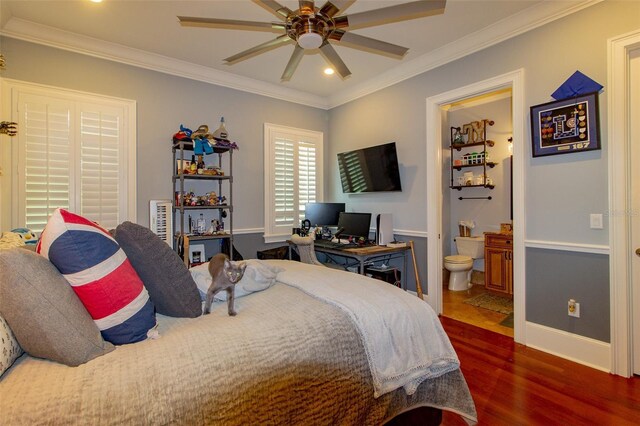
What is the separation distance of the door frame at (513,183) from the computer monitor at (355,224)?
703mm

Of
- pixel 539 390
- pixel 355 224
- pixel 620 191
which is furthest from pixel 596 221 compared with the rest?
pixel 355 224

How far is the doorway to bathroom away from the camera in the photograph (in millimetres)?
4094

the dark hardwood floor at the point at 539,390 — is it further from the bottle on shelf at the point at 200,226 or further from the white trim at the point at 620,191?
the bottle on shelf at the point at 200,226

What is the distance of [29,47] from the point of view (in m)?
2.73

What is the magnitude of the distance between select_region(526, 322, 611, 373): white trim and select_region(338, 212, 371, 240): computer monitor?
180 centimetres

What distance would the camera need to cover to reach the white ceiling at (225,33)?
8.11 ft

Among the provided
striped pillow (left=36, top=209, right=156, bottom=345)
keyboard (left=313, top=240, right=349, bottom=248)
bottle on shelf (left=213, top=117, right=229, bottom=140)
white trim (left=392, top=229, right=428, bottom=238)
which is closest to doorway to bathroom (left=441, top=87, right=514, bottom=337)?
white trim (left=392, top=229, right=428, bottom=238)

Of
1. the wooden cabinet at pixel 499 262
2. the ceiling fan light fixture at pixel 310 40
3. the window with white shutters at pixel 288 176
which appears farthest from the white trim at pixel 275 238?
the wooden cabinet at pixel 499 262

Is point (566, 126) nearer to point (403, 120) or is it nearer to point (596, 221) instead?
point (596, 221)

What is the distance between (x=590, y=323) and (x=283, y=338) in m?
2.49

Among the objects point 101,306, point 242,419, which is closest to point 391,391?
point 242,419

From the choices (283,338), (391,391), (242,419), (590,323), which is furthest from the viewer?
(590,323)

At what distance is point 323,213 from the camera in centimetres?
427

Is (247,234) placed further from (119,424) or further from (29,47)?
(119,424)
